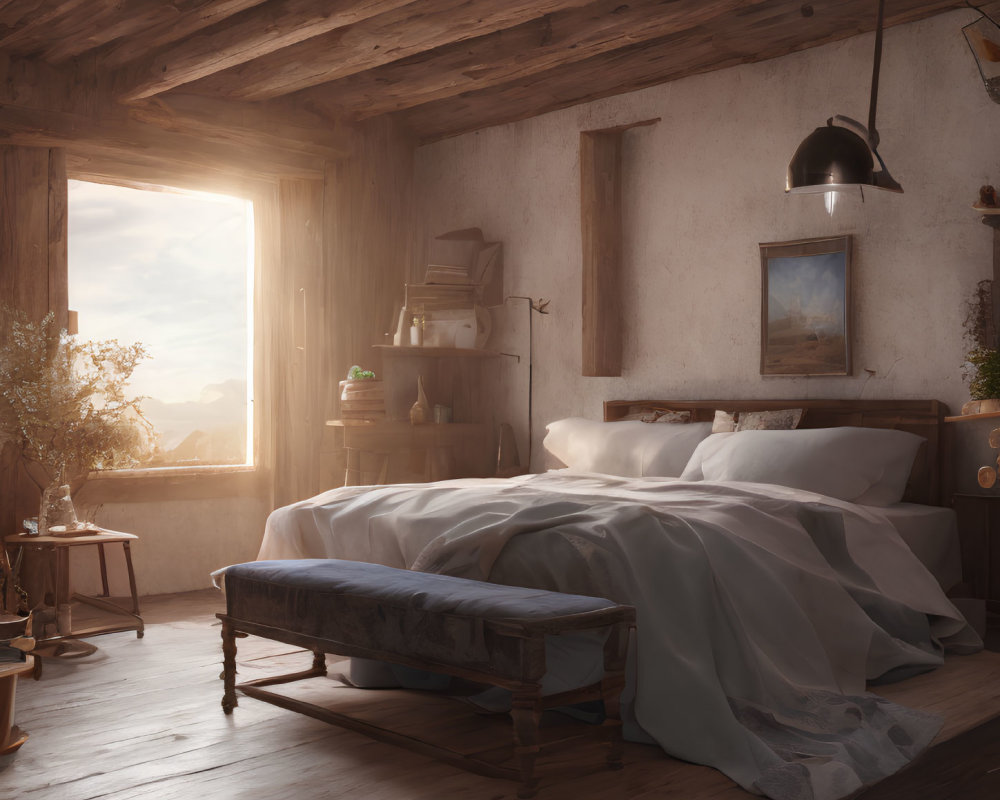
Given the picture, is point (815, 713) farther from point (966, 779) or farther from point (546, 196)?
point (546, 196)

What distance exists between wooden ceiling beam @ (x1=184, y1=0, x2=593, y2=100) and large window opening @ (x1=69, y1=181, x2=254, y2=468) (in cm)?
105

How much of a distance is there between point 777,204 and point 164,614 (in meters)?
3.69

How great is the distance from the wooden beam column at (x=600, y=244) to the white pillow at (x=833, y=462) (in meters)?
1.34

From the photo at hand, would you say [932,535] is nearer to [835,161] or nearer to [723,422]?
[723,422]

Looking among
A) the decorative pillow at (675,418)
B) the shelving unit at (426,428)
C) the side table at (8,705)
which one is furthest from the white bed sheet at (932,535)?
the side table at (8,705)

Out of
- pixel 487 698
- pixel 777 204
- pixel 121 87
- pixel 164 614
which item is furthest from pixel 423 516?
pixel 121 87

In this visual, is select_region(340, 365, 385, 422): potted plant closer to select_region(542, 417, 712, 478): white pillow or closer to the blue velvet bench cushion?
select_region(542, 417, 712, 478): white pillow

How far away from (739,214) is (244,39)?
2.54 meters

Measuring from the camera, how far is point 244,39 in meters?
4.61

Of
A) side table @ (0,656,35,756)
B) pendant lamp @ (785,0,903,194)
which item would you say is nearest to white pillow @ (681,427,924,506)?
pendant lamp @ (785,0,903,194)

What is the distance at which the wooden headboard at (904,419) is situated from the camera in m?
4.45

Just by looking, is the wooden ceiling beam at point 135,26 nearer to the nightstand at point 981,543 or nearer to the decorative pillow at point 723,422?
the decorative pillow at point 723,422

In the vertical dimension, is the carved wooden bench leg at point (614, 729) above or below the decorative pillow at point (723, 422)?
below

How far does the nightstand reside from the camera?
14.0 feet
